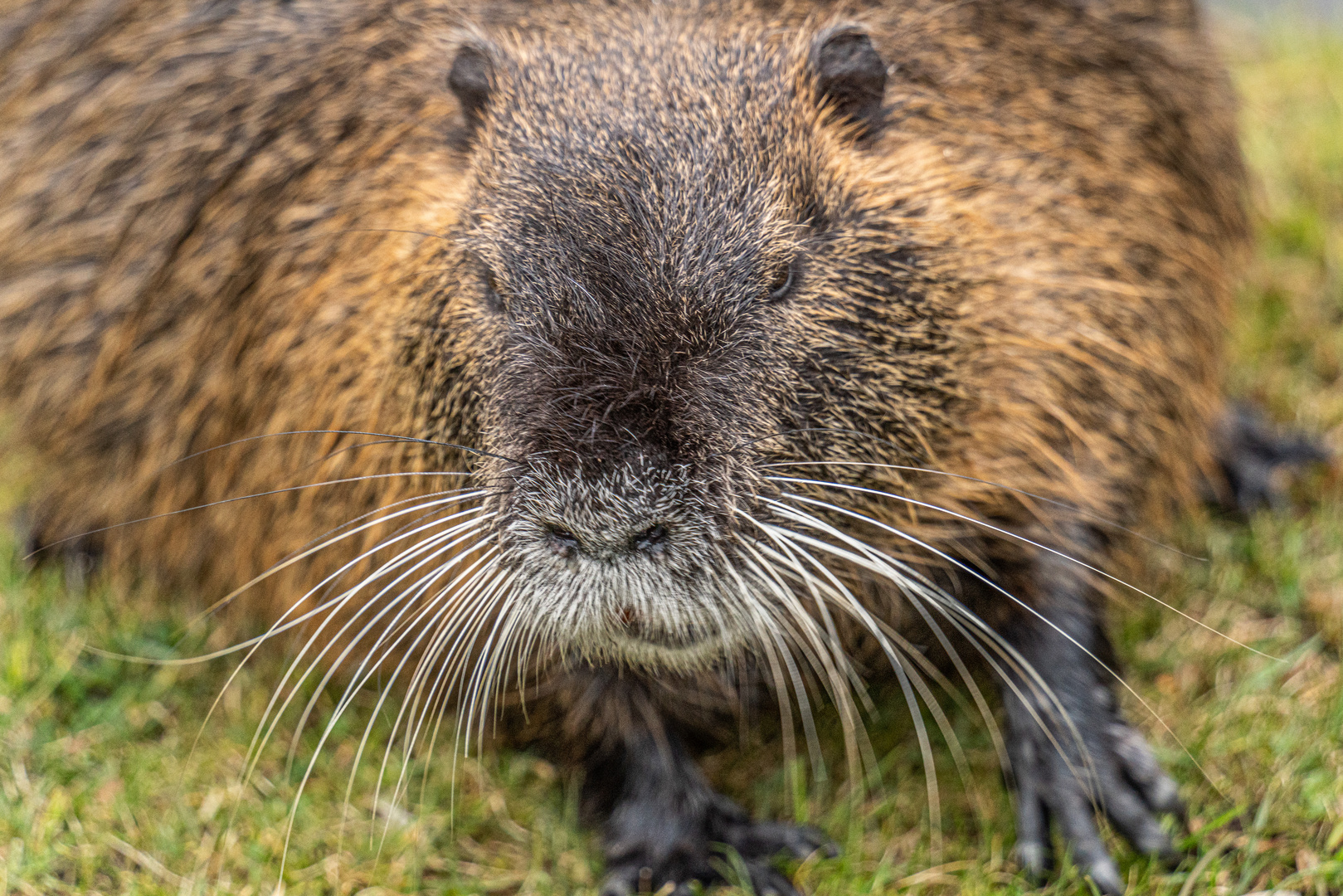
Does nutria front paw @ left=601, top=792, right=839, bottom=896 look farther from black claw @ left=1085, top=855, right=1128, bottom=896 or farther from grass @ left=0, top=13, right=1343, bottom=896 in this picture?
black claw @ left=1085, top=855, right=1128, bottom=896

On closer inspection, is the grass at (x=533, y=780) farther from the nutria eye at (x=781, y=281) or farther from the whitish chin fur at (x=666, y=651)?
the nutria eye at (x=781, y=281)

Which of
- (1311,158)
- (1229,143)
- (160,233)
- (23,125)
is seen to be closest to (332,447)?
(160,233)

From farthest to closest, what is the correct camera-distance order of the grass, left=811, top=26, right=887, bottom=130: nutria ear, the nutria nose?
the grass < left=811, top=26, right=887, bottom=130: nutria ear < the nutria nose

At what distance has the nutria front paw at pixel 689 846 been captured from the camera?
9.51ft

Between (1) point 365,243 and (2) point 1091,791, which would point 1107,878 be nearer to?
(2) point 1091,791

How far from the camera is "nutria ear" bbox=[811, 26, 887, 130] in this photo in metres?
2.49

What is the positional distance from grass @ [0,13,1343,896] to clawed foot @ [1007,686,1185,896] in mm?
51

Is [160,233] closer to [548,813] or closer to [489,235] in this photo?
[489,235]

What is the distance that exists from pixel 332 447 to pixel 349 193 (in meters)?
0.50

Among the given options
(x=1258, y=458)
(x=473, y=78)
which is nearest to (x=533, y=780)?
(x=473, y=78)

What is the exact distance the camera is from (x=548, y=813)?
311cm

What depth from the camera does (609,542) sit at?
2.16 m

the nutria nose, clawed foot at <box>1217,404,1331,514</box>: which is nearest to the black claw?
the nutria nose

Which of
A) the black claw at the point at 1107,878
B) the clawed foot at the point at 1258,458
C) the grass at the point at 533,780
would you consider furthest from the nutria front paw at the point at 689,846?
the clawed foot at the point at 1258,458
